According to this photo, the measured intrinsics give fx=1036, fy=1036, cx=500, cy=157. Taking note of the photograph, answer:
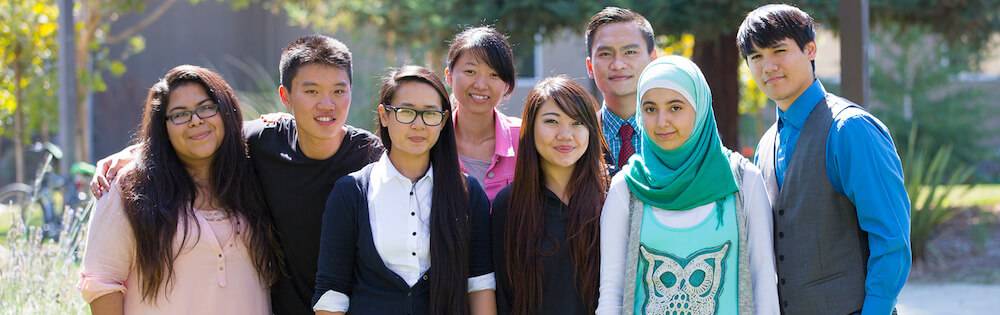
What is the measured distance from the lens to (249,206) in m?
3.33

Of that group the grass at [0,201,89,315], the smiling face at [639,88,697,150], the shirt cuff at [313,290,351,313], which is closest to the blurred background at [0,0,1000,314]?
the grass at [0,201,89,315]

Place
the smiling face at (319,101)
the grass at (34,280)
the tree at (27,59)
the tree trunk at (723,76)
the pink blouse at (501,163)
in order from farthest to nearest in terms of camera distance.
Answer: the tree at (27,59) < the tree trunk at (723,76) < the grass at (34,280) < the pink blouse at (501,163) < the smiling face at (319,101)

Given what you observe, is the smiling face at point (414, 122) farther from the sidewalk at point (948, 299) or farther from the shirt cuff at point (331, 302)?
the sidewalk at point (948, 299)

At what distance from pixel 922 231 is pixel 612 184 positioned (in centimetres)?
647

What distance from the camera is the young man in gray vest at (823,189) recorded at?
2836 millimetres

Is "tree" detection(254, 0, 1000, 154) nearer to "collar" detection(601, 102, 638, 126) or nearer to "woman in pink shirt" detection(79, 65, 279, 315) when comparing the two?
"collar" detection(601, 102, 638, 126)

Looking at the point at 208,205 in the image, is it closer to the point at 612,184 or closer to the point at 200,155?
the point at 200,155

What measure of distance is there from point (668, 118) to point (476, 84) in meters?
1.03

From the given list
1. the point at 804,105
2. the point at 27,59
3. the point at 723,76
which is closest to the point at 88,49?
the point at 27,59

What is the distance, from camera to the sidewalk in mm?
7055

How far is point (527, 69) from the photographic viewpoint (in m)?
16.9

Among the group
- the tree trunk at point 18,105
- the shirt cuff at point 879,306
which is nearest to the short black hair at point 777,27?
the shirt cuff at point 879,306

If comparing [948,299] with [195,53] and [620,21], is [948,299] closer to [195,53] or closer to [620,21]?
[620,21]

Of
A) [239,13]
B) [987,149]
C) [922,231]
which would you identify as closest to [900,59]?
[987,149]
